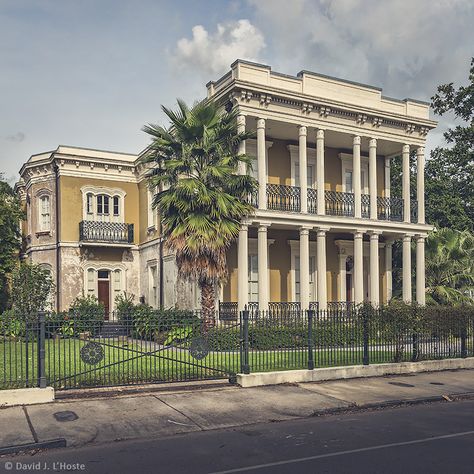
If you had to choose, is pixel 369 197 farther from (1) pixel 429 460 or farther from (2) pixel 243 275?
(1) pixel 429 460

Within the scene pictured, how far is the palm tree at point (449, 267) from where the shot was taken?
25422 millimetres

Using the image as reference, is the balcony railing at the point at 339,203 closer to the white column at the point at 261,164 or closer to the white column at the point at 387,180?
the white column at the point at 387,180

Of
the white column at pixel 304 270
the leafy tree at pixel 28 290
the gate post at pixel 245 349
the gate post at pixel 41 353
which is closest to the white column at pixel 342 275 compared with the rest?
the white column at pixel 304 270

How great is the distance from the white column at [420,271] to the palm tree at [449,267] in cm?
102

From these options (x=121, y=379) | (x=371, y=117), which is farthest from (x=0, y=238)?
(x=371, y=117)

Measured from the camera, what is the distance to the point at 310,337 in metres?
13.6

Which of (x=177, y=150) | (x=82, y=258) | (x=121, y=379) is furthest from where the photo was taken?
(x=82, y=258)

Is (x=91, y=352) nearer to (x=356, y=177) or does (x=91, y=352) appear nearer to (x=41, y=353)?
(x=41, y=353)

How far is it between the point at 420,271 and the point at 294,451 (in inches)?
752

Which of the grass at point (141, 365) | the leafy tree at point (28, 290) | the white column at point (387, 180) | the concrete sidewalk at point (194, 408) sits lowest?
the concrete sidewalk at point (194, 408)

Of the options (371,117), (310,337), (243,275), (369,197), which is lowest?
(310,337)

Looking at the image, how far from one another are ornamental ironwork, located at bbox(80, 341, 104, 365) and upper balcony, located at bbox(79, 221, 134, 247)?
56.3 ft

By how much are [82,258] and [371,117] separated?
15.4 metres

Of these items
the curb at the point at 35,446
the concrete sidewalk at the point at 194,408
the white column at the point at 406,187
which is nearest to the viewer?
the curb at the point at 35,446
